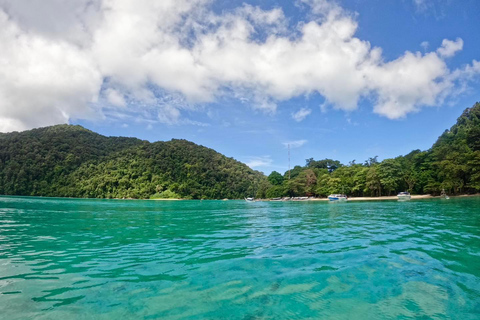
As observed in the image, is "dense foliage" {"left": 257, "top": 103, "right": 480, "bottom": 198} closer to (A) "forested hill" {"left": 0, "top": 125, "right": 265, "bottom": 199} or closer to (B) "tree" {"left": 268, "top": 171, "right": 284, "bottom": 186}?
(B) "tree" {"left": 268, "top": 171, "right": 284, "bottom": 186}

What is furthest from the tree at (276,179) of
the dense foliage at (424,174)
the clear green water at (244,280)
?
the clear green water at (244,280)

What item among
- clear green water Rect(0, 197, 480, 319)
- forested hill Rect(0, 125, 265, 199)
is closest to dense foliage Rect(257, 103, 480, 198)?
forested hill Rect(0, 125, 265, 199)

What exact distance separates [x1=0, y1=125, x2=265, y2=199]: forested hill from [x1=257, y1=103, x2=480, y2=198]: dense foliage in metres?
57.3

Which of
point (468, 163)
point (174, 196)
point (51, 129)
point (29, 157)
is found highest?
point (51, 129)

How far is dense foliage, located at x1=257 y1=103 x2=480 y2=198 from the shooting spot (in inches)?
2589

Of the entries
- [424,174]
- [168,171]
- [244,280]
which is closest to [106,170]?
[168,171]

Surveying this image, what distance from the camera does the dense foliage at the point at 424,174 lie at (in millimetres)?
65750

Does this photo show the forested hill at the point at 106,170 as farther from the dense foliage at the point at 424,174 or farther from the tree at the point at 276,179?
the dense foliage at the point at 424,174

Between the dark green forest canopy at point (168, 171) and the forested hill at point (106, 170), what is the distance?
452 millimetres

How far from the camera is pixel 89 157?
527ft

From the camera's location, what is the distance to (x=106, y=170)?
486 ft

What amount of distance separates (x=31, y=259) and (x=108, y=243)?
3.48 meters

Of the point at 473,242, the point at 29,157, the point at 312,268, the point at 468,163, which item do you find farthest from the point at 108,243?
the point at 29,157

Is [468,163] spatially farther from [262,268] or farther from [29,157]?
[29,157]
